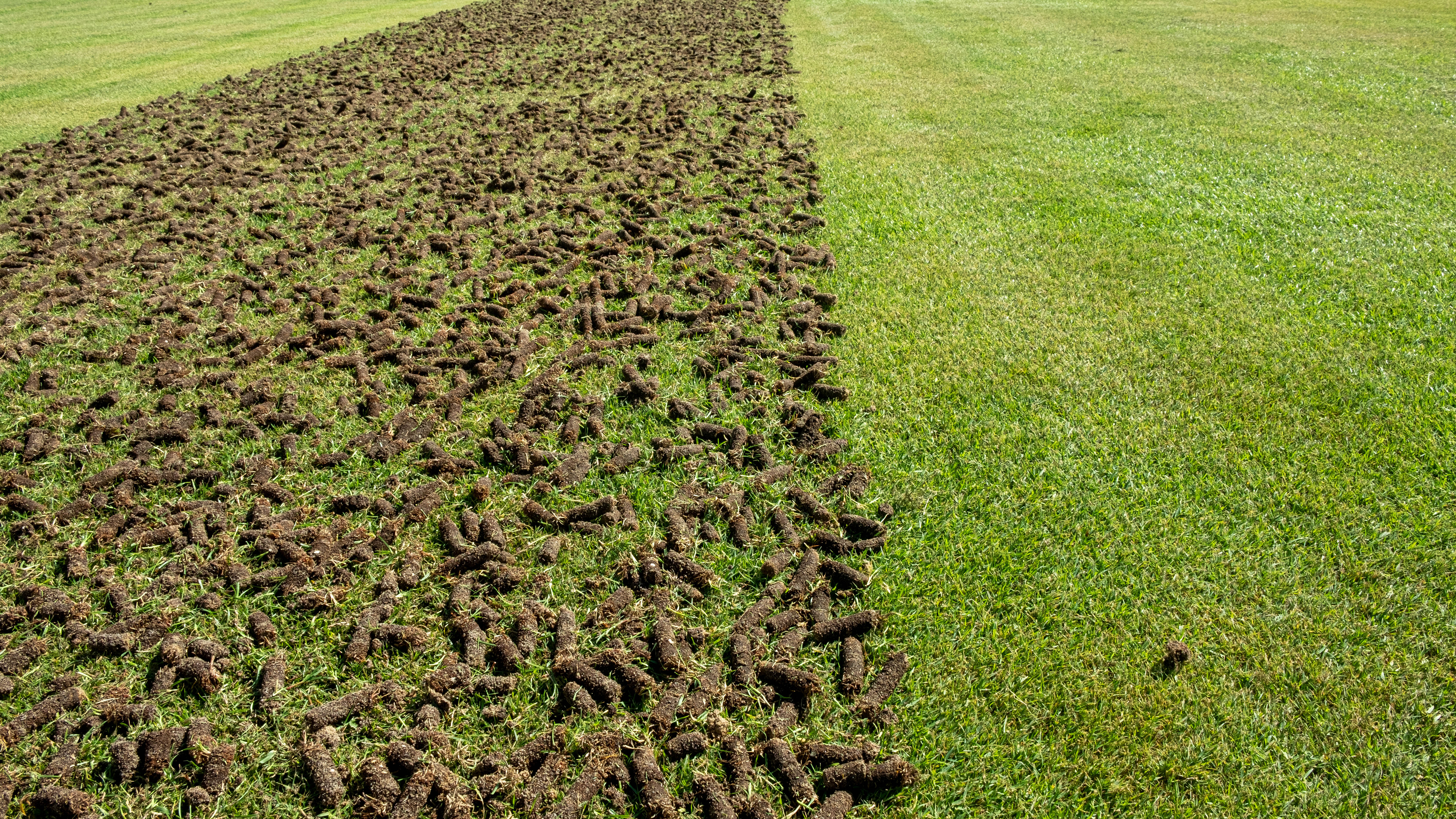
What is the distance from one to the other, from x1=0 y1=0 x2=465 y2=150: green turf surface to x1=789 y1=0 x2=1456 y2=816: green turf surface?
12.0 meters

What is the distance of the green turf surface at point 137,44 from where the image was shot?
13.1m

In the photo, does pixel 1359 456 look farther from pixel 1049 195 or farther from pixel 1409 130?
pixel 1409 130

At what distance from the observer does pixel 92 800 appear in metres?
2.92

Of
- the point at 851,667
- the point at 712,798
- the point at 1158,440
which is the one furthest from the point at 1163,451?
the point at 712,798

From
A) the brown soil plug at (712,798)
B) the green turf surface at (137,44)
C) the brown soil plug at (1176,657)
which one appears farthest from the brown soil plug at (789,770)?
the green turf surface at (137,44)

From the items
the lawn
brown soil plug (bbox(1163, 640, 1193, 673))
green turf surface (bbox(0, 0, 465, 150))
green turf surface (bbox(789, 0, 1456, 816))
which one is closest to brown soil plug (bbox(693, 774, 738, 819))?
the lawn

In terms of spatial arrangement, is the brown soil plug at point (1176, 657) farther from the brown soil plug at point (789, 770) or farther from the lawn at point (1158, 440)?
the brown soil plug at point (789, 770)

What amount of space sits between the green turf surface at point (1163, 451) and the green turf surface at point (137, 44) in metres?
12.0

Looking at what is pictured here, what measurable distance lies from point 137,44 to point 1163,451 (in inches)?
857

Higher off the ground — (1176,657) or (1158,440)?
(1158,440)

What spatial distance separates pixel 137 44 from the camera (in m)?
17.6

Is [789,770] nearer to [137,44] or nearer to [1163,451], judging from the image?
[1163,451]

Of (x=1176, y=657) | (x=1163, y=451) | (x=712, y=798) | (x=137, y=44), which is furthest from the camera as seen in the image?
(x=137, y=44)

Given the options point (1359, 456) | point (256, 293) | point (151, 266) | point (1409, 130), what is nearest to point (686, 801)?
point (1359, 456)
